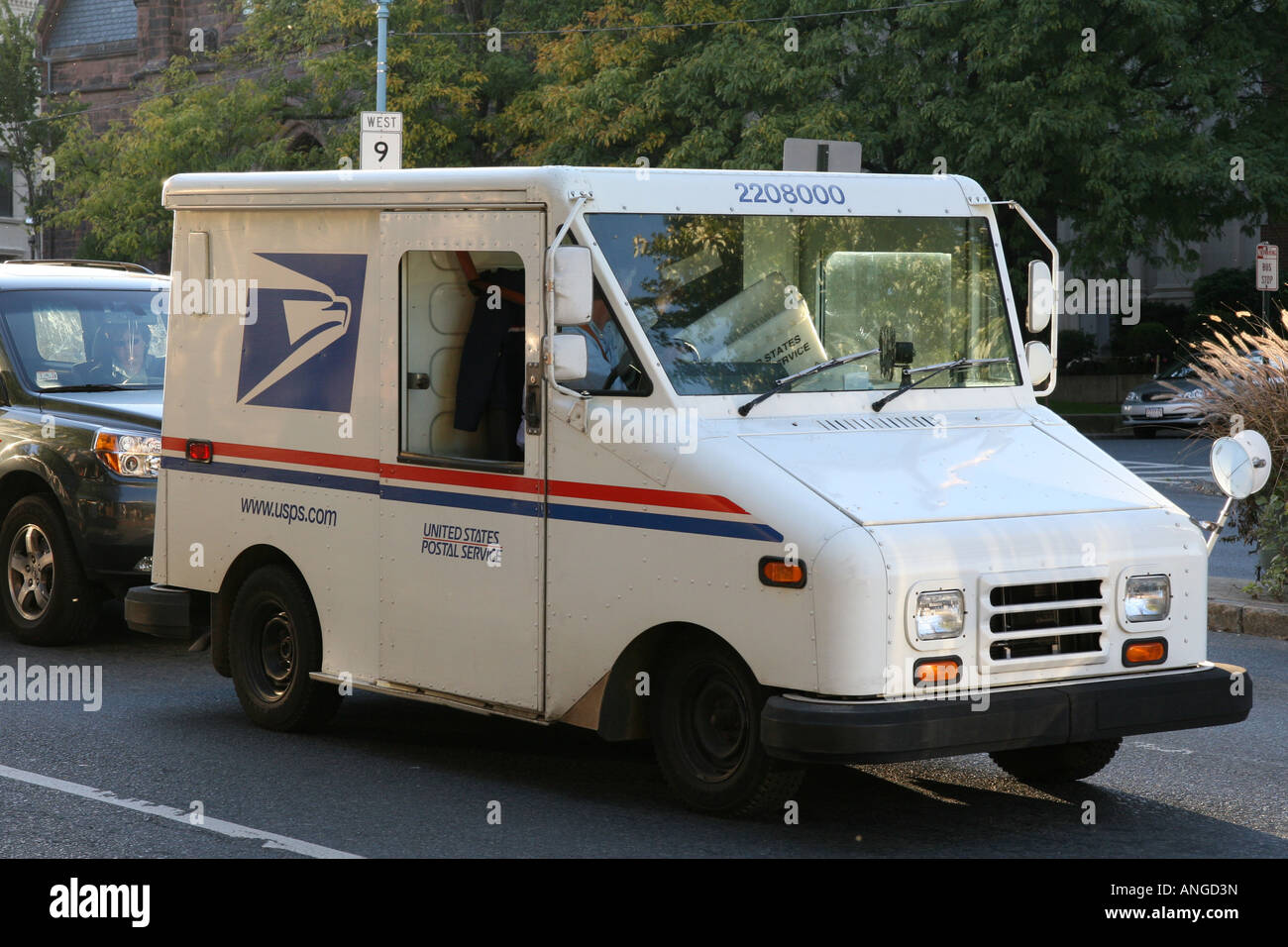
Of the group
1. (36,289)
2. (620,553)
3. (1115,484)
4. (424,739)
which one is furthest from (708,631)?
(36,289)

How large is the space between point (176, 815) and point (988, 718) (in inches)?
117

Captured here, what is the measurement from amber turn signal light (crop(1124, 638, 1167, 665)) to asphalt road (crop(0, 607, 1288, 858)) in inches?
24.7

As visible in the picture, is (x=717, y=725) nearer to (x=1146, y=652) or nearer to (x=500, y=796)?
(x=500, y=796)

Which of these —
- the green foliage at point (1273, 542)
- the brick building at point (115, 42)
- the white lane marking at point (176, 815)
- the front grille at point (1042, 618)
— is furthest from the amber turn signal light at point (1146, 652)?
the brick building at point (115, 42)

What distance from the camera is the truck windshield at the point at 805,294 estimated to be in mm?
7109

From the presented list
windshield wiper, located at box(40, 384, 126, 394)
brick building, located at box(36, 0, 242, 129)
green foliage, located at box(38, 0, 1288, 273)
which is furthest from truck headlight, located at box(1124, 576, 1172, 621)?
brick building, located at box(36, 0, 242, 129)

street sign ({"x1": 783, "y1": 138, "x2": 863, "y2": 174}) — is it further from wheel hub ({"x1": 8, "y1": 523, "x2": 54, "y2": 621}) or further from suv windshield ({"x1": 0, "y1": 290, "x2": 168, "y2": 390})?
wheel hub ({"x1": 8, "y1": 523, "x2": 54, "y2": 621})

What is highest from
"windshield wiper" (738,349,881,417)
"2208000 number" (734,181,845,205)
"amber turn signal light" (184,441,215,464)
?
"2208000 number" (734,181,845,205)

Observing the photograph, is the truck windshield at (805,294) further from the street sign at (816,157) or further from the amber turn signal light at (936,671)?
the street sign at (816,157)

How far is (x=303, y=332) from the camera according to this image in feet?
27.1

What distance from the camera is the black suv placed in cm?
1075

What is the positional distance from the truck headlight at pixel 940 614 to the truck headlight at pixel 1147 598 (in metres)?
0.74

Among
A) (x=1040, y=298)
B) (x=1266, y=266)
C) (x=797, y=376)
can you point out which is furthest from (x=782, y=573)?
(x=1266, y=266)

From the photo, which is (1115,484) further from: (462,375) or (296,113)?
(296,113)
